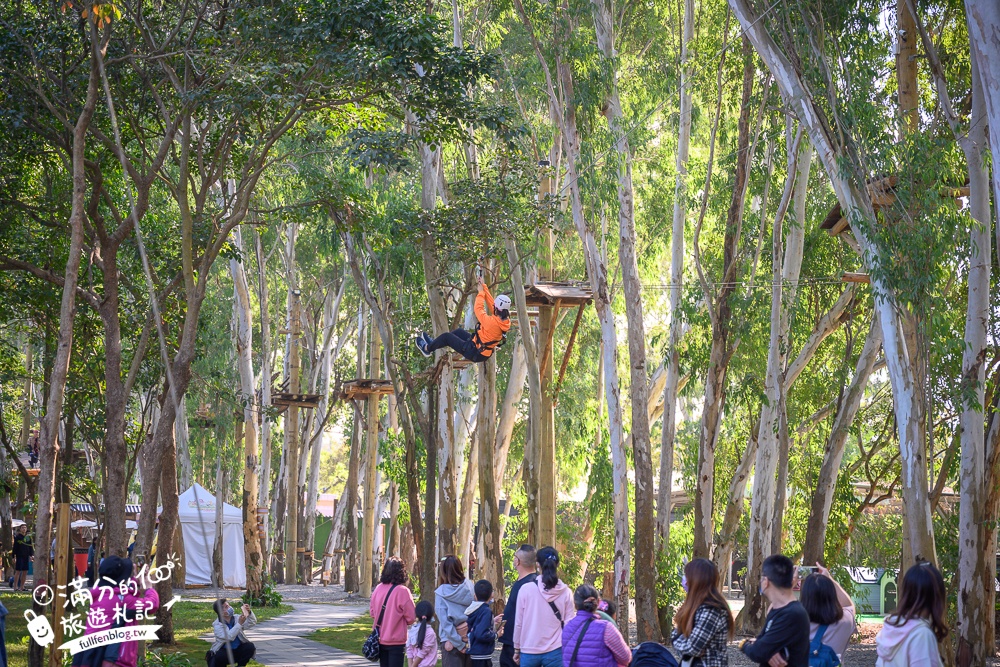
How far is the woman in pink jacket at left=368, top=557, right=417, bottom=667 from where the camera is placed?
7.53 metres

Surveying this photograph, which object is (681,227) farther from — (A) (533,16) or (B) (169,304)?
(B) (169,304)

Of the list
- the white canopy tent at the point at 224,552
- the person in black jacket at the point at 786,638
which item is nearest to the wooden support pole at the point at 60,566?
the person in black jacket at the point at 786,638

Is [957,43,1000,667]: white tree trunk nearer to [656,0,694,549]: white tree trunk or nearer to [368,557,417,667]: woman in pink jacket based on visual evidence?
[656,0,694,549]: white tree trunk

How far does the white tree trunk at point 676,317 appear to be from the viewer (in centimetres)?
1662

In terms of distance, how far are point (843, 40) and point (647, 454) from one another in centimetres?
633

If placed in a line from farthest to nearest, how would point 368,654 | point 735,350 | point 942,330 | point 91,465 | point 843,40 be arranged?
point 91,465
point 735,350
point 843,40
point 942,330
point 368,654

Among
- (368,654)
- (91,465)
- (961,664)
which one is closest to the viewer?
(368,654)

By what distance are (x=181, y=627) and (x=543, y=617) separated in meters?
10.8

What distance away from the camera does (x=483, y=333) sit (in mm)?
10273

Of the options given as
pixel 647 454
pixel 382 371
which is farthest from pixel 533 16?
pixel 382 371

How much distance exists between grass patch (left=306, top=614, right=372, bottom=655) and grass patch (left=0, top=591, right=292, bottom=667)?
65.1 inches

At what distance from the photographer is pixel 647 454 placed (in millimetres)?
14922

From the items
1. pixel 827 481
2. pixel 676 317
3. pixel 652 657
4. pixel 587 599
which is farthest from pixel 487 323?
pixel 827 481

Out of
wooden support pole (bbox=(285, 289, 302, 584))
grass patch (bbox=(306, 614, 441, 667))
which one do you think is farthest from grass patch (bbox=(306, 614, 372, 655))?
wooden support pole (bbox=(285, 289, 302, 584))
